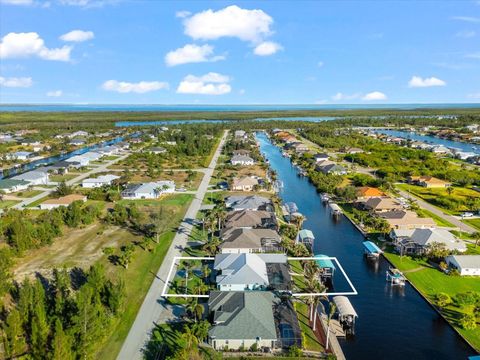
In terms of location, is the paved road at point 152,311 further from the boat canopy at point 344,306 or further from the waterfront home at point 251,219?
the boat canopy at point 344,306

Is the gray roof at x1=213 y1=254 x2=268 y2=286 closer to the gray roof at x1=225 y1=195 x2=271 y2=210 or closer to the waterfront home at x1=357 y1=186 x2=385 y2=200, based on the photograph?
the gray roof at x1=225 y1=195 x2=271 y2=210

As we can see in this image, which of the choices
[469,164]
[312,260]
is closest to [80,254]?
[312,260]

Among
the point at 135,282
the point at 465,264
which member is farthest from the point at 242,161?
the point at 465,264

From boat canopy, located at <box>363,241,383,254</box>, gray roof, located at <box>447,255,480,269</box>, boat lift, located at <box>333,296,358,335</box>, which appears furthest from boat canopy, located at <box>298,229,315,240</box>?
gray roof, located at <box>447,255,480,269</box>

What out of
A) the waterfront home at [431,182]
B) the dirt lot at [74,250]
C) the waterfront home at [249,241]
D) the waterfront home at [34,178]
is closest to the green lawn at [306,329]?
the waterfront home at [249,241]

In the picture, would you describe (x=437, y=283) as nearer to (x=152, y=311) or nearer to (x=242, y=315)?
(x=242, y=315)

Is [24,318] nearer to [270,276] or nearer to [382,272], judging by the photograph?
[270,276]

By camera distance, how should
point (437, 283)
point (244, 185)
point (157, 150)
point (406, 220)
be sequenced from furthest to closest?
→ point (157, 150) < point (244, 185) < point (406, 220) < point (437, 283)
